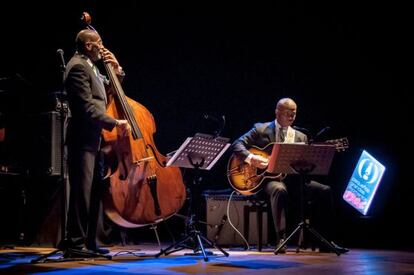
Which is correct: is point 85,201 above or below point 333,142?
below

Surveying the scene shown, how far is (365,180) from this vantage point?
639 cm

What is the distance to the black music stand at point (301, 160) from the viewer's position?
4.97 meters

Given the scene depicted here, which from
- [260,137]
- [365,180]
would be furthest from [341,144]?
[365,180]

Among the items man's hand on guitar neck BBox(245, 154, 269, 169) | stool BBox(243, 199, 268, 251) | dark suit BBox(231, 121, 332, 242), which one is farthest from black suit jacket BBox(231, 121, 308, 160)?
stool BBox(243, 199, 268, 251)

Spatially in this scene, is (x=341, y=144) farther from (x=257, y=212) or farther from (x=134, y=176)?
(x=134, y=176)

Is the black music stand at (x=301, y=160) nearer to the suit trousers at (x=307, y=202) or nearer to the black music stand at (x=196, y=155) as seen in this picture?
→ the suit trousers at (x=307, y=202)

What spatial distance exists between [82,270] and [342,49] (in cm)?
457

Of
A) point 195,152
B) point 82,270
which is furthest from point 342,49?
point 82,270

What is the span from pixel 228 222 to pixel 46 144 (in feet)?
7.11

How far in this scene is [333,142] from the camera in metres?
5.24

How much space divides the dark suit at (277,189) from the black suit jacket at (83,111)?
1890 millimetres

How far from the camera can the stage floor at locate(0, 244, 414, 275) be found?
3.63 meters

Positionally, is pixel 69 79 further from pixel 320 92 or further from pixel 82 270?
pixel 320 92

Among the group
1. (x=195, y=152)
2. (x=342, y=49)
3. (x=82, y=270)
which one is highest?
(x=342, y=49)
